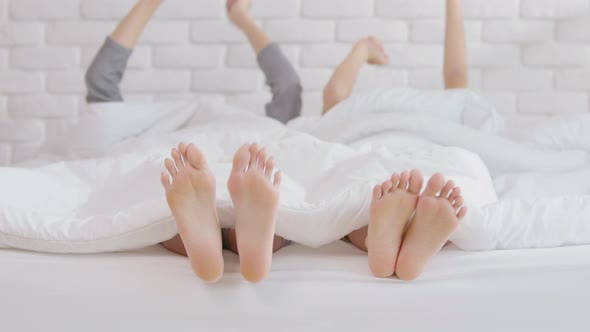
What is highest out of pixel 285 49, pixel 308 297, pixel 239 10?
pixel 239 10

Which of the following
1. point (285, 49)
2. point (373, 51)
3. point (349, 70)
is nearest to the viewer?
point (349, 70)

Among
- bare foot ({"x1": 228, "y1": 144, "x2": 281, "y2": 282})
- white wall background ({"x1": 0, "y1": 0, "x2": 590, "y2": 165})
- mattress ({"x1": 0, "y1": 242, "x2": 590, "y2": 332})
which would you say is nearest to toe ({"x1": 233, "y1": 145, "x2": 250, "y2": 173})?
bare foot ({"x1": 228, "y1": 144, "x2": 281, "y2": 282})

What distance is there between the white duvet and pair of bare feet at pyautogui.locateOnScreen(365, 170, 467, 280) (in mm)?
52

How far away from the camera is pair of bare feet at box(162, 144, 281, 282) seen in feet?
2.71

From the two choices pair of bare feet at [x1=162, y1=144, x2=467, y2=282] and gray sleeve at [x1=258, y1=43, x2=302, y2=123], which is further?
gray sleeve at [x1=258, y1=43, x2=302, y2=123]

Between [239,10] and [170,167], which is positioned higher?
[239,10]

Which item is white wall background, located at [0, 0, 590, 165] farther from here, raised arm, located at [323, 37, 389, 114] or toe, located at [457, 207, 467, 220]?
toe, located at [457, 207, 467, 220]

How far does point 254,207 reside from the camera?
2.76 feet

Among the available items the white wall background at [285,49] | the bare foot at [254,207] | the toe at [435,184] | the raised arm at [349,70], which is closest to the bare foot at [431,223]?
the toe at [435,184]

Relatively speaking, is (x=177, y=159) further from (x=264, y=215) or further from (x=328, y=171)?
(x=328, y=171)

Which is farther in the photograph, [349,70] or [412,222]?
[349,70]

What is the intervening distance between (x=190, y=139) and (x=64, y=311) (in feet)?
2.13

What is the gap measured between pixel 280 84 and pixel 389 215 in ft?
4.12

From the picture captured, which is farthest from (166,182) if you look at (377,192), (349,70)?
(349,70)
